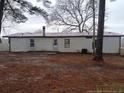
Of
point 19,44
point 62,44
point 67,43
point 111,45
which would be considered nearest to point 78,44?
point 67,43

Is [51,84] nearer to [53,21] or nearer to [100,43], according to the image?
[100,43]

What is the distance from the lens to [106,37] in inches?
1278

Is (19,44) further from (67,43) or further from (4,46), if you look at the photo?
(67,43)

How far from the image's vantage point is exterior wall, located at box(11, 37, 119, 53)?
32312 millimetres

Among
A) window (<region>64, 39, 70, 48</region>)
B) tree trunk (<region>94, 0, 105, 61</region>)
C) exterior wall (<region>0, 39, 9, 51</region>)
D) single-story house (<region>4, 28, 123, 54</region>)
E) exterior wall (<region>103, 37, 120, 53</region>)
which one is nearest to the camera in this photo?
tree trunk (<region>94, 0, 105, 61</region>)

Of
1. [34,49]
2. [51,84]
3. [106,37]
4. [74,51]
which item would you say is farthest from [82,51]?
[51,84]

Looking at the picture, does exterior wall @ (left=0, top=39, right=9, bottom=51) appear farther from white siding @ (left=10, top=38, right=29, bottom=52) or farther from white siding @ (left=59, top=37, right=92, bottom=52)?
white siding @ (left=59, top=37, right=92, bottom=52)

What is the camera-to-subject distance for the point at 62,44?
109 feet

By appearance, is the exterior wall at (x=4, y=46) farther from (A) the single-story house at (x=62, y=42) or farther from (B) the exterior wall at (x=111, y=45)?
(B) the exterior wall at (x=111, y=45)

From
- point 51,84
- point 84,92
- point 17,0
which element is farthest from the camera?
point 17,0

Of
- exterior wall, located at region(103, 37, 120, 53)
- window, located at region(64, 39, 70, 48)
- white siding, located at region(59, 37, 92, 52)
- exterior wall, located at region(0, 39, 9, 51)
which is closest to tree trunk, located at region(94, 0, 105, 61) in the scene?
exterior wall, located at region(103, 37, 120, 53)

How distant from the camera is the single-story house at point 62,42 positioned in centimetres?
3231

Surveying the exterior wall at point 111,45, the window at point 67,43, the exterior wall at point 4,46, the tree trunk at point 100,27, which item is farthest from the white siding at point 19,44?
the tree trunk at point 100,27

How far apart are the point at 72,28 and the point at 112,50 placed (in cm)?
1733
